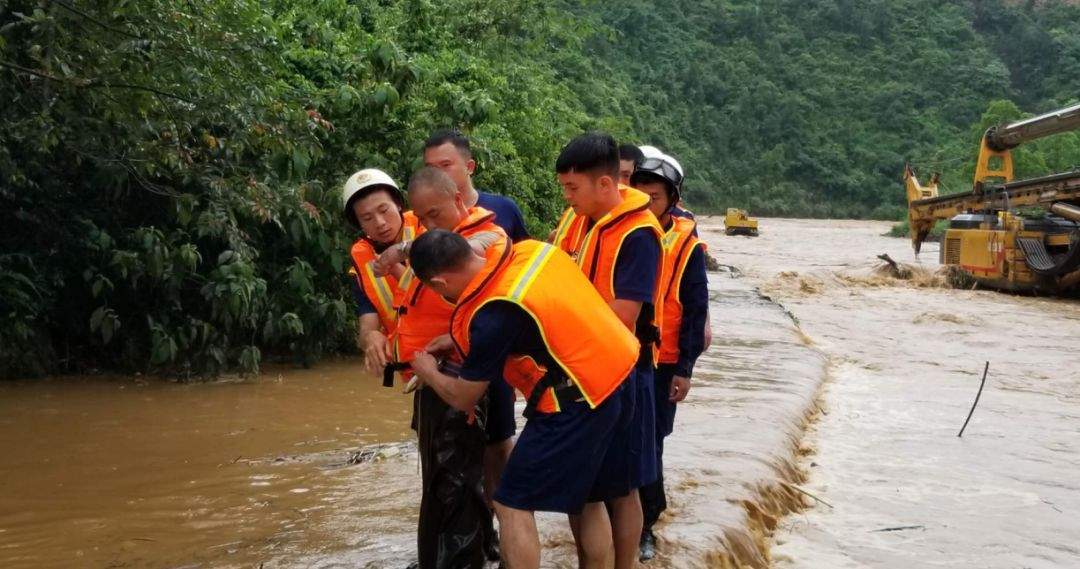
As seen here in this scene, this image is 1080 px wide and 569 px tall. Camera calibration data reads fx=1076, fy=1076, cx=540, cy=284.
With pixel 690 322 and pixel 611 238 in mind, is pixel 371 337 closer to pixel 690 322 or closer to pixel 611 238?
pixel 611 238

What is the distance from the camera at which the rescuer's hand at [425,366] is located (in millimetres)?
3395

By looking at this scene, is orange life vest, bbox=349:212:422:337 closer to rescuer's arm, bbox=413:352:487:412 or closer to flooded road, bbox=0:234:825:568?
rescuer's arm, bbox=413:352:487:412

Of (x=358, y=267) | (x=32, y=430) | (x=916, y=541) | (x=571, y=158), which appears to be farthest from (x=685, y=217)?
(x=32, y=430)

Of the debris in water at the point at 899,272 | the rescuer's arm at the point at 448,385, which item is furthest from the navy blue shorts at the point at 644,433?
the debris in water at the point at 899,272

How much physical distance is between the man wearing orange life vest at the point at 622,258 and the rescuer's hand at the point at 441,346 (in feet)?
1.92

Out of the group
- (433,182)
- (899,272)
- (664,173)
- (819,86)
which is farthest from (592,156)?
(819,86)

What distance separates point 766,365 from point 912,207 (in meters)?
16.1

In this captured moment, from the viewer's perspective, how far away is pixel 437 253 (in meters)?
3.20

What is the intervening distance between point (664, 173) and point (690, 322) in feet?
2.01

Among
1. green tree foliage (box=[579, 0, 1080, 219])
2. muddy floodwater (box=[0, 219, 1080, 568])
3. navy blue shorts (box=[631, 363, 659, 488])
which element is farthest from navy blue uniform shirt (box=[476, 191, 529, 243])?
green tree foliage (box=[579, 0, 1080, 219])

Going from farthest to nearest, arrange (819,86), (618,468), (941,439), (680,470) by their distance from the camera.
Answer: (819,86)
(941,439)
(680,470)
(618,468)

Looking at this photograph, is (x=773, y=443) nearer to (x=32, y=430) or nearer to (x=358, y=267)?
(x=358, y=267)

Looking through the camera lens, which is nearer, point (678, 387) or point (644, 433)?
point (644, 433)

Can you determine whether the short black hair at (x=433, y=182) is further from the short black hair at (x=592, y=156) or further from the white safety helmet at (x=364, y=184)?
the short black hair at (x=592, y=156)
